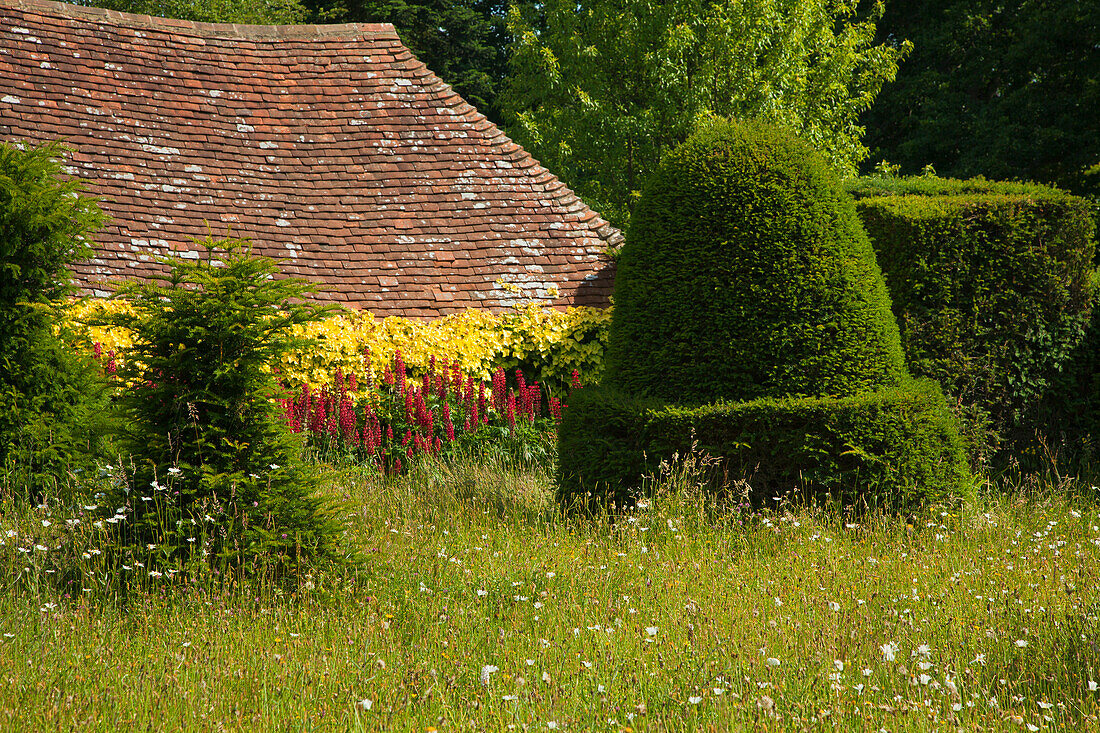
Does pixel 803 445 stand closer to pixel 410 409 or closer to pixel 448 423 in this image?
pixel 448 423

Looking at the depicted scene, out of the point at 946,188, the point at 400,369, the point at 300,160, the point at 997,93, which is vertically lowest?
the point at 400,369

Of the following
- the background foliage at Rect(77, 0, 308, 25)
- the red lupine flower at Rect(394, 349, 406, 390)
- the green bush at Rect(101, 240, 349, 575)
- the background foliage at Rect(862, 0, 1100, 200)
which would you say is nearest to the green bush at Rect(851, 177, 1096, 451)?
the red lupine flower at Rect(394, 349, 406, 390)

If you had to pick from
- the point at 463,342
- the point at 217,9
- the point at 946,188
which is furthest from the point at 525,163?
the point at 217,9

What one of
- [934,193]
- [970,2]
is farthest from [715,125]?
[970,2]

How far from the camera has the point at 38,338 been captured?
20.4 feet

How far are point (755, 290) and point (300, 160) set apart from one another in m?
8.51

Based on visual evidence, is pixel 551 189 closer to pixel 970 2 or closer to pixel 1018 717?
pixel 1018 717

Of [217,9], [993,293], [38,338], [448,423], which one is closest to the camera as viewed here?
[38,338]

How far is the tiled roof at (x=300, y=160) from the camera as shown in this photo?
36.1ft

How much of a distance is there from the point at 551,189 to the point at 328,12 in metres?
17.7

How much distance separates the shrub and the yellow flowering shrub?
12.4 ft

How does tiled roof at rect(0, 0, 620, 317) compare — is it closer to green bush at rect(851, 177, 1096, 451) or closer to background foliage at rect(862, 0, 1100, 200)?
green bush at rect(851, 177, 1096, 451)

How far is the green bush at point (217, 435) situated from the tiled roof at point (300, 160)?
617cm

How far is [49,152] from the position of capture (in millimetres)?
6402
